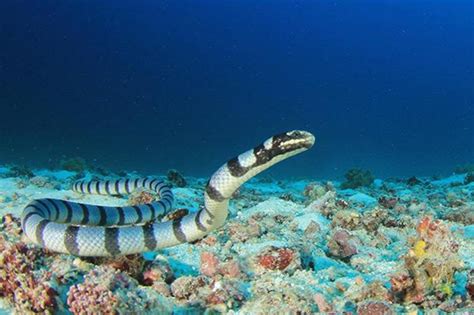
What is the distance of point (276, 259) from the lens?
319 centimetres

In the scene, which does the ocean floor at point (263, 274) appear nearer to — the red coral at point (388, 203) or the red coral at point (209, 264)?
the red coral at point (209, 264)

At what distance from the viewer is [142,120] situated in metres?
96.4

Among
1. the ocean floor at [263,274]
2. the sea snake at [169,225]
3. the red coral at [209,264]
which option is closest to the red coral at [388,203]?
the ocean floor at [263,274]

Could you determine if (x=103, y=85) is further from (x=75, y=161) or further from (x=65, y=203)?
(x=65, y=203)

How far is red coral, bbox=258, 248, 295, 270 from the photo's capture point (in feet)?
10.4

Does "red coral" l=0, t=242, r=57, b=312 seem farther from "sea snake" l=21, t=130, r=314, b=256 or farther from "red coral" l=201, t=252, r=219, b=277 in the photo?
"red coral" l=201, t=252, r=219, b=277

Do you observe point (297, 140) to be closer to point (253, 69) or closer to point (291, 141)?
point (291, 141)

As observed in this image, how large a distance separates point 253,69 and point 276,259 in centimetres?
11541

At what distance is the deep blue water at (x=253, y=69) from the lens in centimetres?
9312

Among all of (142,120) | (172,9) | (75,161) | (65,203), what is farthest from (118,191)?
(172,9)

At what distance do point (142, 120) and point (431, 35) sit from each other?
254 ft

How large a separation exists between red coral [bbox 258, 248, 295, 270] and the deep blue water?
271ft

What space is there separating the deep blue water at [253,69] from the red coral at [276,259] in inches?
3253

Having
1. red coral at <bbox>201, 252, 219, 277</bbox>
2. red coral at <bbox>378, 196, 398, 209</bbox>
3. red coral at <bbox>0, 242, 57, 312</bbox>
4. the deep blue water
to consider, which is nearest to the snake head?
red coral at <bbox>201, 252, 219, 277</bbox>
